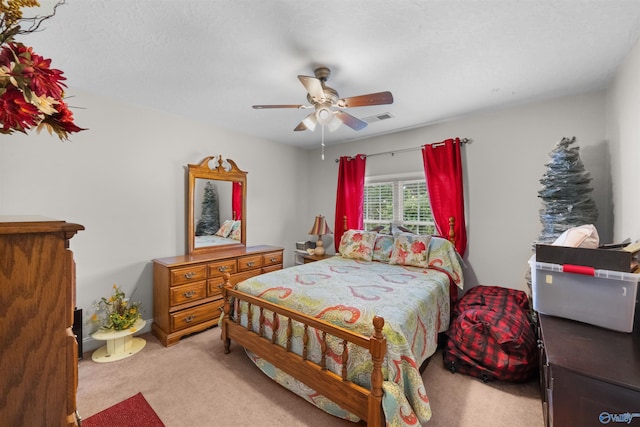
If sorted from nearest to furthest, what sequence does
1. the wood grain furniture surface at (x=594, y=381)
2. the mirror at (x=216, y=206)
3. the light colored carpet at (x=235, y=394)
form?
the wood grain furniture surface at (x=594, y=381), the light colored carpet at (x=235, y=394), the mirror at (x=216, y=206)

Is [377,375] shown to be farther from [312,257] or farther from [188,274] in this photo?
[312,257]

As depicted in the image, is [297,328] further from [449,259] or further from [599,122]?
[599,122]

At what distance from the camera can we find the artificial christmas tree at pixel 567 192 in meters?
2.19

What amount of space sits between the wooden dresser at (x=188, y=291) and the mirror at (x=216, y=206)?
11.0 inches

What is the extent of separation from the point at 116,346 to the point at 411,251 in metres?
3.19

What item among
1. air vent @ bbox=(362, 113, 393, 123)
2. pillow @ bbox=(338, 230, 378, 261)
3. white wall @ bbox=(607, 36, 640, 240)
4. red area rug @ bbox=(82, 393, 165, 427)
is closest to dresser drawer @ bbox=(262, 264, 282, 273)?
pillow @ bbox=(338, 230, 378, 261)

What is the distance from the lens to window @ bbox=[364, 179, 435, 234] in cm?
359

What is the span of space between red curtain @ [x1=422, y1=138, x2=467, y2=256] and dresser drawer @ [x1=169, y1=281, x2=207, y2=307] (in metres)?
2.95

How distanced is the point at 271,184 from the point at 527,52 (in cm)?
340

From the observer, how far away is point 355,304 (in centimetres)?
188

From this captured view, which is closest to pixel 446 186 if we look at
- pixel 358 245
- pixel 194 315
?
pixel 358 245

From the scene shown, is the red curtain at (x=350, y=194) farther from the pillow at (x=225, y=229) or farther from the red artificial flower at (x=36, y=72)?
the red artificial flower at (x=36, y=72)

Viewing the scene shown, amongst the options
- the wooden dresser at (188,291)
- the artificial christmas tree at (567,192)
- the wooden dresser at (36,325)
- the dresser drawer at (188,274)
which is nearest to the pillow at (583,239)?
the artificial christmas tree at (567,192)

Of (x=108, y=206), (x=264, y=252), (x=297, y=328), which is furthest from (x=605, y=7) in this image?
(x=108, y=206)
